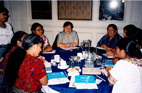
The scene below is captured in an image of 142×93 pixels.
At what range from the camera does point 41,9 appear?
14.8ft

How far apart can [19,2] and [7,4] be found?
482 mm

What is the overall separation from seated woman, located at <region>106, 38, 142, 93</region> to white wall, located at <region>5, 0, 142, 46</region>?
9.96 feet

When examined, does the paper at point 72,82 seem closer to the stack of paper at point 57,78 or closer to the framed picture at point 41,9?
the stack of paper at point 57,78

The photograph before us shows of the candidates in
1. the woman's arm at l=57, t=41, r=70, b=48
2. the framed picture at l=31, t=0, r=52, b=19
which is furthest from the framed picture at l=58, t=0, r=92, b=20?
the woman's arm at l=57, t=41, r=70, b=48

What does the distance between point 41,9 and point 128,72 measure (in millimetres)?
3991

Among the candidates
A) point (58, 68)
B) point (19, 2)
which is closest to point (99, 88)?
point (58, 68)

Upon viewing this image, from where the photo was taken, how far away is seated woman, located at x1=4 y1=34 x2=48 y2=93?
49.8 inches

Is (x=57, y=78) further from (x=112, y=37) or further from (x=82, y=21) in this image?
(x=82, y=21)

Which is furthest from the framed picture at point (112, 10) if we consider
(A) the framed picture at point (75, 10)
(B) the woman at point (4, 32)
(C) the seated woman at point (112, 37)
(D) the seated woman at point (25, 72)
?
(D) the seated woman at point (25, 72)

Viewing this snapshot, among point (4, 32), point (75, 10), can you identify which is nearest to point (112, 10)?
point (75, 10)

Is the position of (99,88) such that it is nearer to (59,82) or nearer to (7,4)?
(59,82)

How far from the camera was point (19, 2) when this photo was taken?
453 centimetres

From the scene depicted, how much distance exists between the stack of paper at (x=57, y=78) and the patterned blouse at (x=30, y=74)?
197 mm

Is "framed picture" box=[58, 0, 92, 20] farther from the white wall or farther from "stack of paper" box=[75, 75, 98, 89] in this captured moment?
"stack of paper" box=[75, 75, 98, 89]
